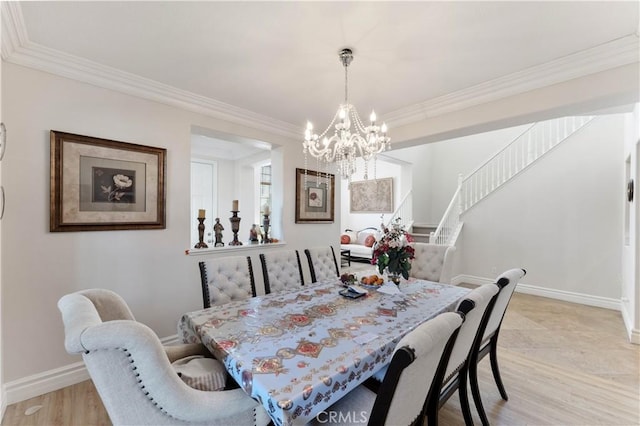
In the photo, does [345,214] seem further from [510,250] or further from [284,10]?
[284,10]

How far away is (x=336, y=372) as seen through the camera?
3.63 ft

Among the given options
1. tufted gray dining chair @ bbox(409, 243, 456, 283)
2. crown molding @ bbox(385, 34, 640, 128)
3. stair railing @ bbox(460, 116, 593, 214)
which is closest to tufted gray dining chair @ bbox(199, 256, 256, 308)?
tufted gray dining chair @ bbox(409, 243, 456, 283)

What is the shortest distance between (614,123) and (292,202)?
509 cm

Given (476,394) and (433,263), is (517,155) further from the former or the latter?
(476,394)

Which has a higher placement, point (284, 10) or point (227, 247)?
point (284, 10)

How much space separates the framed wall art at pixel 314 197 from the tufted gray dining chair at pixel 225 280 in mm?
1696

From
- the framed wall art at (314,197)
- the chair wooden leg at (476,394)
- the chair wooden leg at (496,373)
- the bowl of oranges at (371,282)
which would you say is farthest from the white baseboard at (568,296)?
the chair wooden leg at (476,394)

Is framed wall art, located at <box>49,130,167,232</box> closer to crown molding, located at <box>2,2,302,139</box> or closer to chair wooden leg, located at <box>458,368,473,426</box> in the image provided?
crown molding, located at <box>2,2,302,139</box>

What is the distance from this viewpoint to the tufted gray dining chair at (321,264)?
110 inches

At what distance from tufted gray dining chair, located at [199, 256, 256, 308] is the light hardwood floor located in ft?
3.28

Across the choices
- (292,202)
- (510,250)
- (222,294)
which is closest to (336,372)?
(222,294)

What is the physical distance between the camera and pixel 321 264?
9.36 ft

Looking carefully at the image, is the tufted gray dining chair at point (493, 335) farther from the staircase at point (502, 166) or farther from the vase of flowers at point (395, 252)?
the staircase at point (502, 166)

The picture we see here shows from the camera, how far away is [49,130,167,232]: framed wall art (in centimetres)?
214
